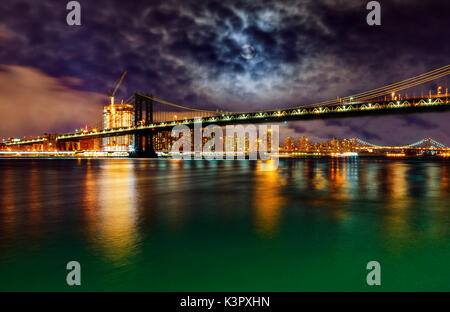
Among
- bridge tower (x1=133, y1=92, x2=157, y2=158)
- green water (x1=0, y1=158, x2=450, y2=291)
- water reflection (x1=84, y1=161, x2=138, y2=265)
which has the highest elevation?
bridge tower (x1=133, y1=92, x2=157, y2=158)

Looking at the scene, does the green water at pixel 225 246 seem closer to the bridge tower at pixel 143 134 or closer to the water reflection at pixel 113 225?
the water reflection at pixel 113 225

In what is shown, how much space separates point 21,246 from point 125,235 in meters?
1.95

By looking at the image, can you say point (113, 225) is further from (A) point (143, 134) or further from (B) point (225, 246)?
(A) point (143, 134)

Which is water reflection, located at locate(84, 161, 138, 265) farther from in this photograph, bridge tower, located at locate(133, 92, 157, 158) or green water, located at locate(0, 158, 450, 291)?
bridge tower, located at locate(133, 92, 157, 158)

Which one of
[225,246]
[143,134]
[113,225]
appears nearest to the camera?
[225,246]

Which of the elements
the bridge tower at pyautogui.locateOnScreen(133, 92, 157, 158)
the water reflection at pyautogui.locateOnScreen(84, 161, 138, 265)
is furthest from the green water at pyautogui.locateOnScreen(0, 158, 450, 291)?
the bridge tower at pyautogui.locateOnScreen(133, 92, 157, 158)

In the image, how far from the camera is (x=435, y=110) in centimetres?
4738

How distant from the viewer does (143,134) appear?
72312mm

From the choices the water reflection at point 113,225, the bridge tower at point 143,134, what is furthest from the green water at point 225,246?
the bridge tower at point 143,134

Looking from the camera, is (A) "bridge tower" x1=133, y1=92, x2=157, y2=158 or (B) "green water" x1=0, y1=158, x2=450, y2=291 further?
(A) "bridge tower" x1=133, y1=92, x2=157, y2=158

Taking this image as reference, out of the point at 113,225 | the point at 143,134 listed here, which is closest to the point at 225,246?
the point at 113,225

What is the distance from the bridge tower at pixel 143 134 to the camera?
2906 inches

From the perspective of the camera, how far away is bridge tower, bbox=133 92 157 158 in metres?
73.8
